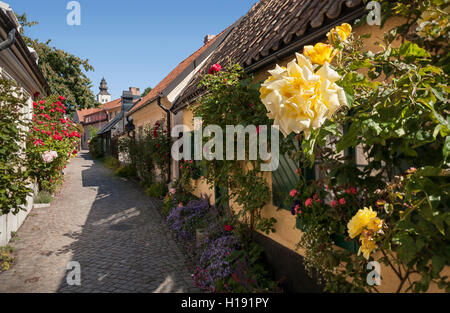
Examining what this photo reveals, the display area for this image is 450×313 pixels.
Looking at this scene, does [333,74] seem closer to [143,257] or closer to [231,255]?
[231,255]

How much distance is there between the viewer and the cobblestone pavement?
440 centimetres

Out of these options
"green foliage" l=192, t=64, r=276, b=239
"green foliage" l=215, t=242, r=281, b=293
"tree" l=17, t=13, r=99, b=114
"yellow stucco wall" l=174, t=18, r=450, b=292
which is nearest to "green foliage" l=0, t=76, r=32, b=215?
"green foliage" l=192, t=64, r=276, b=239

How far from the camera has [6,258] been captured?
5.12 meters

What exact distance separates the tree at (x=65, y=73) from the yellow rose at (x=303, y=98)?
21.6 m

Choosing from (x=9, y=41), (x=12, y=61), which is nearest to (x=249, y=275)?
(x=9, y=41)

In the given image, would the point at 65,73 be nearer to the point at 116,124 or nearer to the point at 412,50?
the point at 116,124

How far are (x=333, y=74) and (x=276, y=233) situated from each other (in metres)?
3.53

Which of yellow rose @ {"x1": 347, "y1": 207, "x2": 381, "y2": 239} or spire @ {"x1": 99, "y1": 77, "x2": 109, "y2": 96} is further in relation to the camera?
spire @ {"x1": 99, "y1": 77, "x2": 109, "y2": 96}

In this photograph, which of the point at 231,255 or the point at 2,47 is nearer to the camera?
the point at 231,255

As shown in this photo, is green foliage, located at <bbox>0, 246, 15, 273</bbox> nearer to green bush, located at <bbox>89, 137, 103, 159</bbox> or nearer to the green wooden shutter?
the green wooden shutter

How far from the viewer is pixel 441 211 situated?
3.84ft

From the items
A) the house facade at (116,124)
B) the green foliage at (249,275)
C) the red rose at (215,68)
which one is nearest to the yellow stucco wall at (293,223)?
the green foliage at (249,275)

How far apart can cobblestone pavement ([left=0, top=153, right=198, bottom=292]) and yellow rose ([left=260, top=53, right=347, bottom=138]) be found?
155 inches
